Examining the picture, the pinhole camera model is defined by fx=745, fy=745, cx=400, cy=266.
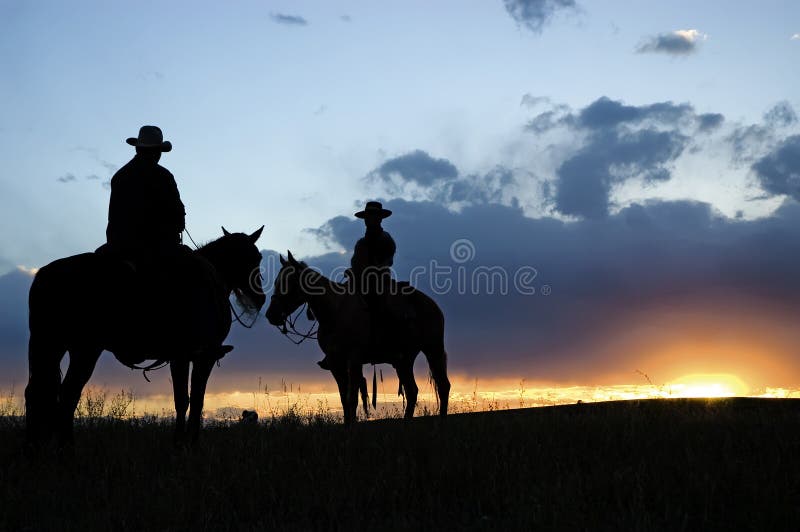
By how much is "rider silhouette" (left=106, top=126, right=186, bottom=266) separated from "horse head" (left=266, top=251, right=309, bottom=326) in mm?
4077

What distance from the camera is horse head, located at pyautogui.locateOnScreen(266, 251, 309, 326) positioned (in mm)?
12836

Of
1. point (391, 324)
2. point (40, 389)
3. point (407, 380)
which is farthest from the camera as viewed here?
point (407, 380)

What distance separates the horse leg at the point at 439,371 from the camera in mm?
15125

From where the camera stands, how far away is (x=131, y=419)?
11523 mm

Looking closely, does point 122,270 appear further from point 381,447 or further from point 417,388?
point 417,388

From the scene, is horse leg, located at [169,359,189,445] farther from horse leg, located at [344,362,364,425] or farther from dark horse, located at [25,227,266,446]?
Result: horse leg, located at [344,362,364,425]

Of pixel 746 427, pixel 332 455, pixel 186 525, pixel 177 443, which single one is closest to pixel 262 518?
pixel 186 525

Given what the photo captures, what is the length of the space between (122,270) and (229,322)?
59.9 inches

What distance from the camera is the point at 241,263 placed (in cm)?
944

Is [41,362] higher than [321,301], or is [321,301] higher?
[321,301]

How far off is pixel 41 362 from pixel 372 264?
20.7 feet

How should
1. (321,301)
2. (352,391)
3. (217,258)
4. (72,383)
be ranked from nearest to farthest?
(72,383), (217,258), (352,391), (321,301)

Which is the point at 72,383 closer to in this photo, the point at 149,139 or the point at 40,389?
the point at 40,389

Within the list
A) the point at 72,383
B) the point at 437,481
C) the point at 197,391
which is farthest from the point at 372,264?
the point at 437,481
